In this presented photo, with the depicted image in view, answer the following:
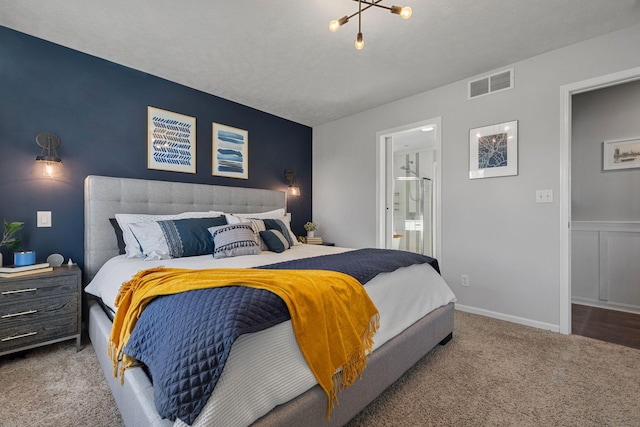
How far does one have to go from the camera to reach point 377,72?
300 centimetres

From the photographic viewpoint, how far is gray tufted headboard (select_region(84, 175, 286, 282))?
256cm

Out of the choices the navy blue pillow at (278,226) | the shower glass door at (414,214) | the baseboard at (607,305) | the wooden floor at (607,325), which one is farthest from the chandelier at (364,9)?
the shower glass door at (414,214)

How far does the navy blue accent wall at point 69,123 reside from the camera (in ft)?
7.63

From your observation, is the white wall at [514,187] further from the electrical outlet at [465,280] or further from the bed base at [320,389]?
the bed base at [320,389]

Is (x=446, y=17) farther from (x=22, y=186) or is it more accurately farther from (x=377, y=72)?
(x=22, y=186)

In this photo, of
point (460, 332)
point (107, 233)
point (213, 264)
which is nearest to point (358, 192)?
point (460, 332)

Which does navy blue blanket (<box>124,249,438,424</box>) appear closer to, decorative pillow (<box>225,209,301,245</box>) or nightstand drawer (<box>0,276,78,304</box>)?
nightstand drawer (<box>0,276,78,304</box>)

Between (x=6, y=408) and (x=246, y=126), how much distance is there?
3230 millimetres

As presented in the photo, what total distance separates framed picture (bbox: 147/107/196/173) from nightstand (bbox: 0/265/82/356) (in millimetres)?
1303


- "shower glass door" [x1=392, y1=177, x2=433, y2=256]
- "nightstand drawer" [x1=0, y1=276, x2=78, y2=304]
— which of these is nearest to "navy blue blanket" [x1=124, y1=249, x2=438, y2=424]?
"nightstand drawer" [x1=0, y1=276, x2=78, y2=304]

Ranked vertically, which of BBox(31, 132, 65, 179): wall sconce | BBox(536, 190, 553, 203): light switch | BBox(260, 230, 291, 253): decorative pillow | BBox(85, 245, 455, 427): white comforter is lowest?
BBox(85, 245, 455, 427): white comforter

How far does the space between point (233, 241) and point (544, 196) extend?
2791 mm

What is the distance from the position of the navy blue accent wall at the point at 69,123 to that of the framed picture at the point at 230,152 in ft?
0.61

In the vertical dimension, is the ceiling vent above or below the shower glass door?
above
